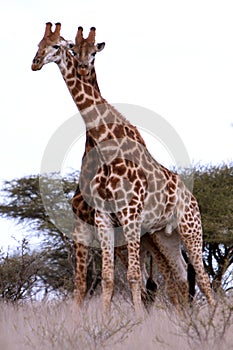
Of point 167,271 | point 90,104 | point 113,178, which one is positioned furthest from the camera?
point 167,271

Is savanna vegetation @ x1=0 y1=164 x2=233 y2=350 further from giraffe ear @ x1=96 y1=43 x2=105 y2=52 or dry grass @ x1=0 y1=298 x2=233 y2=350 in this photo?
giraffe ear @ x1=96 y1=43 x2=105 y2=52

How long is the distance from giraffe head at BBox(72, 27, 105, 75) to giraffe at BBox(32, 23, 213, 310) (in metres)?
0.01

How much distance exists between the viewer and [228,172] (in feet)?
71.9

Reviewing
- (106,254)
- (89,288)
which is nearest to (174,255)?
(106,254)

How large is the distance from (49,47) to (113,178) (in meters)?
1.68

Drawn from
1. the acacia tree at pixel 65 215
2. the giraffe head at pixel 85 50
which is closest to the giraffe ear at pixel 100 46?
the giraffe head at pixel 85 50

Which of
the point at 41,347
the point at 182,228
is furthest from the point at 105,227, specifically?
the point at 41,347

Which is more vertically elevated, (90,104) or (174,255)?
(90,104)

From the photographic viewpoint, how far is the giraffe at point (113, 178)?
9539 millimetres

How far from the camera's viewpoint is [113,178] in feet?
31.6

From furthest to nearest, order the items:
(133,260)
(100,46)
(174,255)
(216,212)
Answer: (216,212)
(174,255)
(100,46)
(133,260)

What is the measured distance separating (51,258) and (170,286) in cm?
1073

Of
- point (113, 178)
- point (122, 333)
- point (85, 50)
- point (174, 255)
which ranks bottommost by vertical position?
point (122, 333)

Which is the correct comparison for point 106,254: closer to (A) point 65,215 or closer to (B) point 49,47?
(B) point 49,47
